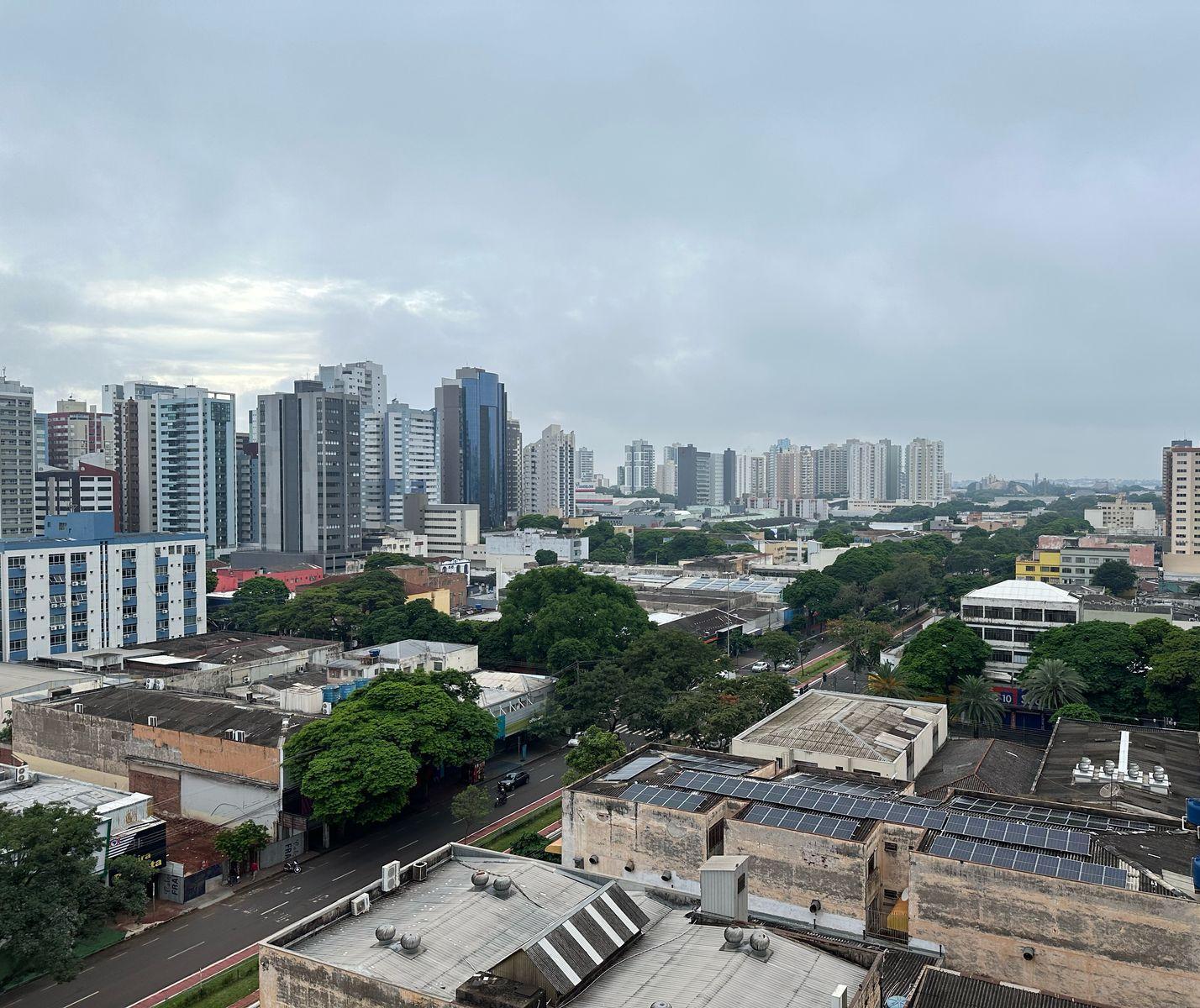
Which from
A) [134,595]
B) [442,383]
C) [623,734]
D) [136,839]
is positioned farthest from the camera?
[442,383]

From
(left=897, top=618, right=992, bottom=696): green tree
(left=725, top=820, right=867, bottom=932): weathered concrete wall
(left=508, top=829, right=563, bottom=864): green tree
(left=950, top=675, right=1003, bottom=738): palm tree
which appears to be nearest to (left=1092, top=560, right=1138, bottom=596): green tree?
(left=897, top=618, right=992, bottom=696): green tree

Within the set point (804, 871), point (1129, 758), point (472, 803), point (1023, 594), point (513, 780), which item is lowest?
point (513, 780)

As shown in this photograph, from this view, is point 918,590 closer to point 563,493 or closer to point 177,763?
point 177,763

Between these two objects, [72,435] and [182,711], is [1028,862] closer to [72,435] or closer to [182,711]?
[182,711]

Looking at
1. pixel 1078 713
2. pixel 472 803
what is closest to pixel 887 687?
pixel 1078 713

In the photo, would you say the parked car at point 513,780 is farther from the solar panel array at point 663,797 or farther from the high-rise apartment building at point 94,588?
the high-rise apartment building at point 94,588

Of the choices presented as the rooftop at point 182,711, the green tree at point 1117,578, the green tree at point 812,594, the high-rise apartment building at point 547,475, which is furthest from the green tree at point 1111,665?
the high-rise apartment building at point 547,475

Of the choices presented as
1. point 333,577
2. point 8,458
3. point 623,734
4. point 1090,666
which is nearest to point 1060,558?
point 1090,666
